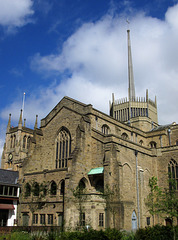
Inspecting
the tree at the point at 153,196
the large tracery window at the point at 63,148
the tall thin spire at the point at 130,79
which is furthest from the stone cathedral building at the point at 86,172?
the tall thin spire at the point at 130,79

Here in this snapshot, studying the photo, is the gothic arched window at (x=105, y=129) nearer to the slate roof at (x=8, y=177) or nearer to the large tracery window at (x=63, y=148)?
the large tracery window at (x=63, y=148)

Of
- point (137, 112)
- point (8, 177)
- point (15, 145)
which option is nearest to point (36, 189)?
point (8, 177)

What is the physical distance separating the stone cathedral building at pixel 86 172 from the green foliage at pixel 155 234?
7.86m

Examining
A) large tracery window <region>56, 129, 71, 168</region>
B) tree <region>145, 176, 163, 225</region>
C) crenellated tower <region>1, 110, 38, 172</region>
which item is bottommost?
tree <region>145, 176, 163, 225</region>

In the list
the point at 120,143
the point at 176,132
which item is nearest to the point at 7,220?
the point at 120,143

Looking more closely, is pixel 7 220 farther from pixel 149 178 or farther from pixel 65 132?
pixel 149 178

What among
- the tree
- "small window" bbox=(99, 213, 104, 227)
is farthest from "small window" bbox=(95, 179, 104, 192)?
the tree

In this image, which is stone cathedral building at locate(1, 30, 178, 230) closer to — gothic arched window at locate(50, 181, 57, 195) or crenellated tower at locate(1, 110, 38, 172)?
gothic arched window at locate(50, 181, 57, 195)

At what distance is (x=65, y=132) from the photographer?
4159 centimetres

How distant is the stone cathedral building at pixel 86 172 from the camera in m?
31.7

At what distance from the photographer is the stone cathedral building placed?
3167 centimetres

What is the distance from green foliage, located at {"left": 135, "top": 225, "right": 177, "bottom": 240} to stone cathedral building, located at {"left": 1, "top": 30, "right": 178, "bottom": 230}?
309 inches

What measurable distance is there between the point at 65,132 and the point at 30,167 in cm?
735

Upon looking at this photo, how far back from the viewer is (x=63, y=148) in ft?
134
